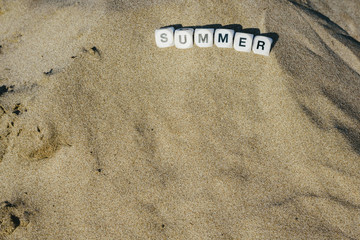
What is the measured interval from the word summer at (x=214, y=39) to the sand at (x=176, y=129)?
0.10 m

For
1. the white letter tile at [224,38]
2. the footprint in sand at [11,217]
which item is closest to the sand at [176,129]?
the footprint in sand at [11,217]

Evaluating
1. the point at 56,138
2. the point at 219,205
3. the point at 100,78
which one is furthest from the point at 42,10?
the point at 219,205

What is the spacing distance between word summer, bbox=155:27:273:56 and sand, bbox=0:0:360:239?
10cm

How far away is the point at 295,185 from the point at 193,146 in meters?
1.07

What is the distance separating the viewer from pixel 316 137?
2793 millimetres

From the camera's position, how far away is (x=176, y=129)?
2.89 m

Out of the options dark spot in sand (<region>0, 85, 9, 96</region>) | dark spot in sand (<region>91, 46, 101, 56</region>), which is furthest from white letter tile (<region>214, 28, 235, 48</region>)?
dark spot in sand (<region>0, 85, 9, 96</region>)

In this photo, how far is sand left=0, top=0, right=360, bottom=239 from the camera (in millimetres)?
2531

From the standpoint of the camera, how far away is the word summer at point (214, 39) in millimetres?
2906

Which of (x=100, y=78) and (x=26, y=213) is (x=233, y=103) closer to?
(x=100, y=78)

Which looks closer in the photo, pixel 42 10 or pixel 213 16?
pixel 213 16

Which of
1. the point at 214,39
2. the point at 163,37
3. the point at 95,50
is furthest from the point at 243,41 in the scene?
the point at 95,50

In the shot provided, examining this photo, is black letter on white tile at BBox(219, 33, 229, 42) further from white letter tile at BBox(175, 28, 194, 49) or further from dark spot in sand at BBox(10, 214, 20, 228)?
dark spot in sand at BBox(10, 214, 20, 228)

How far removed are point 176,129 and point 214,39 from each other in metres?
1.08
